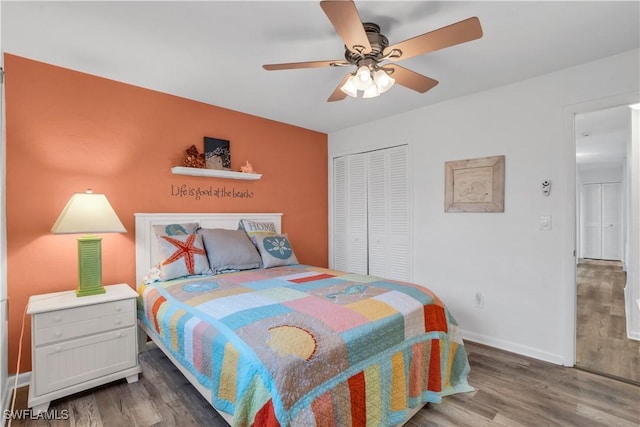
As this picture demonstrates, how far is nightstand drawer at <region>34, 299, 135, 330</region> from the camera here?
6.23ft

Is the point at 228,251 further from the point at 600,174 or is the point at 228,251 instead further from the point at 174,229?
the point at 600,174

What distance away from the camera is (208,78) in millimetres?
2602

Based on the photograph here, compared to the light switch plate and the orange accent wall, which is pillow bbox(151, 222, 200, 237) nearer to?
the orange accent wall

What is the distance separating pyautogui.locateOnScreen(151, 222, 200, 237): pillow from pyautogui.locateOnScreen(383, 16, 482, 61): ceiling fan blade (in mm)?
2165

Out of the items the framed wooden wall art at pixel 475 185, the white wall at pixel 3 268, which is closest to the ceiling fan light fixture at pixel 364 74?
the framed wooden wall art at pixel 475 185

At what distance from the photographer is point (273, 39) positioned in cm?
201

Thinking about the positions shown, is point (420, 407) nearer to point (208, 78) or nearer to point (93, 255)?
point (93, 255)

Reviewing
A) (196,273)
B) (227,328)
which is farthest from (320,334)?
(196,273)

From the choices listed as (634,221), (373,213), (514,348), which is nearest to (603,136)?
(634,221)

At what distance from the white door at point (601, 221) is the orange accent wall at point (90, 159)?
28.3 ft

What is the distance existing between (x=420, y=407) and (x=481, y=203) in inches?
73.5

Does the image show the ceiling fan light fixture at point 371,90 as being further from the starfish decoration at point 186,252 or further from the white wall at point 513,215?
the starfish decoration at point 186,252

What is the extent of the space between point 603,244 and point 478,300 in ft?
23.5

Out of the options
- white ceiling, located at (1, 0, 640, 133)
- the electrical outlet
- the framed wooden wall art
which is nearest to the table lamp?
white ceiling, located at (1, 0, 640, 133)
